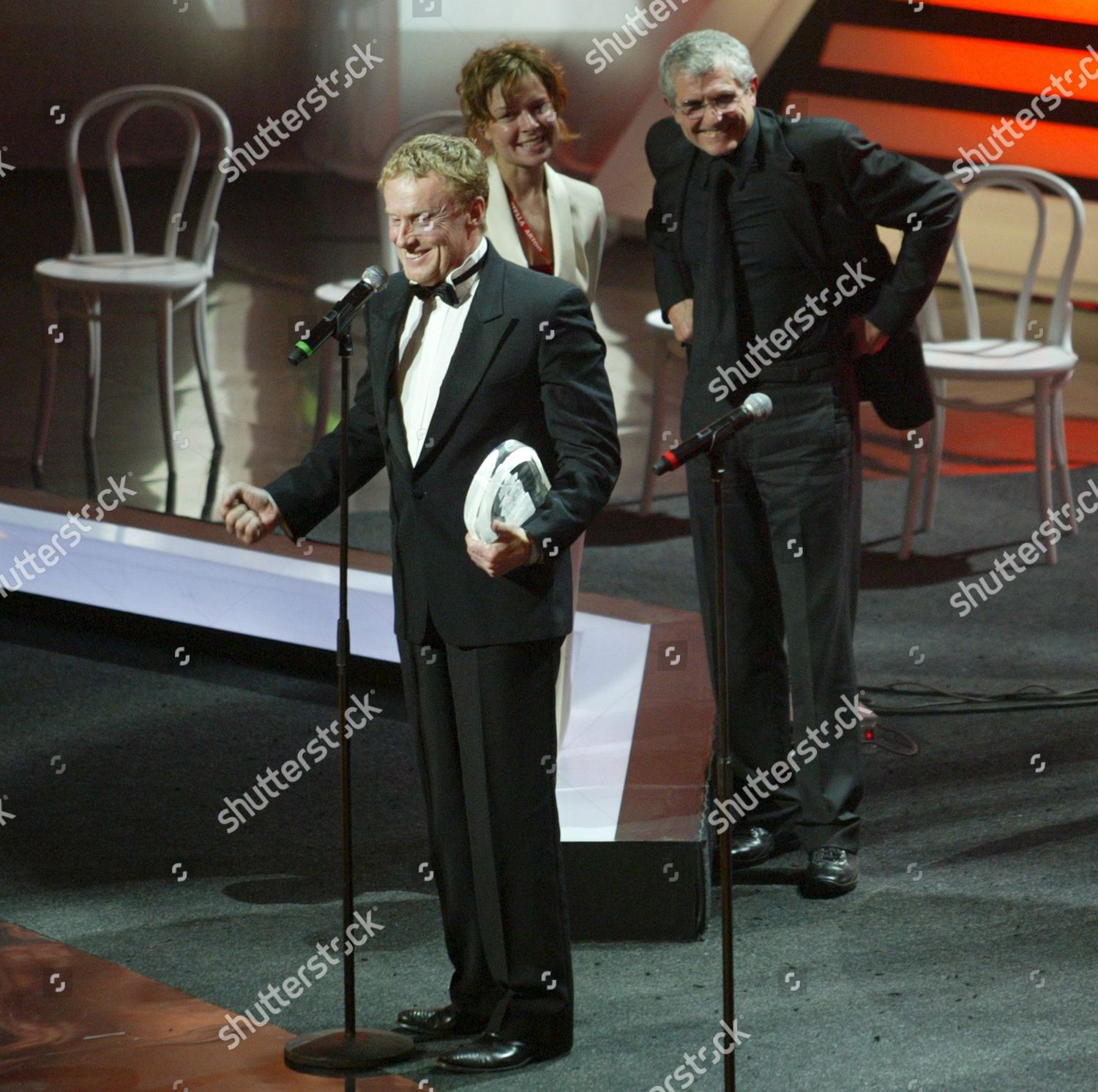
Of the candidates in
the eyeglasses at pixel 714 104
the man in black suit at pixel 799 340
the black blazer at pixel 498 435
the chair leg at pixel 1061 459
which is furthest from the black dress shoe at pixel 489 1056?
the chair leg at pixel 1061 459

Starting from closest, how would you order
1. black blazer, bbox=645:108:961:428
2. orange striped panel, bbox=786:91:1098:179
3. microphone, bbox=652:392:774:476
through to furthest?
1. microphone, bbox=652:392:774:476
2. black blazer, bbox=645:108:961:428
3. orange striped panel, bbox=786:91:1098:179

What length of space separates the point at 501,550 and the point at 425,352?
1.26ft

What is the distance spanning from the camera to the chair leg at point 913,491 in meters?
5.29

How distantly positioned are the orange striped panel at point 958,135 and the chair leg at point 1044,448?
1038mm

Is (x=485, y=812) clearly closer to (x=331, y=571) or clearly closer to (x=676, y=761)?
(x=676, y=761)

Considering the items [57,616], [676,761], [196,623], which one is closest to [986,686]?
[676,761]

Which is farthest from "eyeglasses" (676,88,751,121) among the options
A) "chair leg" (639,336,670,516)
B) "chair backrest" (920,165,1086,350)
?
"chair leg" (639,336,670,516)

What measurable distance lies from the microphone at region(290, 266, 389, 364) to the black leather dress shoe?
1474 millimetres

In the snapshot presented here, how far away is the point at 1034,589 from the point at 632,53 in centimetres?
204

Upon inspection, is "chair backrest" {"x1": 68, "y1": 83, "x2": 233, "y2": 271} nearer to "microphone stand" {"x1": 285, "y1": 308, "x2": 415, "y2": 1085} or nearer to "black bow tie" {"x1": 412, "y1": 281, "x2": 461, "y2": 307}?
"microphone stand" {"x1": 285, "y1": 308, "x2": 415, "y2": 1085}

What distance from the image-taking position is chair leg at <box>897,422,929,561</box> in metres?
5.29

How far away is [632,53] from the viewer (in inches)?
206

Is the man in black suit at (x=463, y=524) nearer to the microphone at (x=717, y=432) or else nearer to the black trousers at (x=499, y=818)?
the black trousers at (x=499, y=818)

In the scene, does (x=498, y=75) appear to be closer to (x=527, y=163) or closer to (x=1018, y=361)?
(x=527, y=163)
